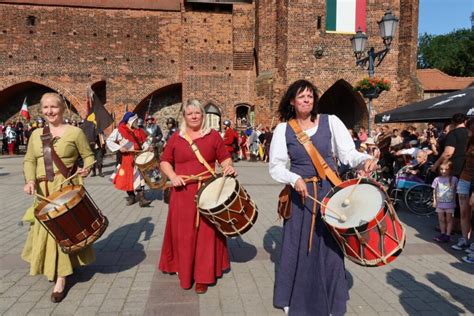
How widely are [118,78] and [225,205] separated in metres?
20.6

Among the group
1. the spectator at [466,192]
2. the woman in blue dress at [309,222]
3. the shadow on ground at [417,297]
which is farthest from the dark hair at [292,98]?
the spectator at [466,192]

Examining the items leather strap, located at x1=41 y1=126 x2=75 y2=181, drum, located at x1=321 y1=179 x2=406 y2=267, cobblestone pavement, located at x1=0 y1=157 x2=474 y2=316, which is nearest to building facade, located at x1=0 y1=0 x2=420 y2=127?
cobblestone pavement, located at x1=0 y1=157 x2=474 y2=316

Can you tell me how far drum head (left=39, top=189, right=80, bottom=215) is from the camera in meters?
2.99

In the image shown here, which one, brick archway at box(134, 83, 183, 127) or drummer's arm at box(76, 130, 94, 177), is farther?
brick archway at box(134, 83, 183, 127)

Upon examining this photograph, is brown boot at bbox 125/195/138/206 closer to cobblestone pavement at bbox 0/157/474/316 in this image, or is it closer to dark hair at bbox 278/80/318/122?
cobblestone pavement at bbox 0/157/474/316

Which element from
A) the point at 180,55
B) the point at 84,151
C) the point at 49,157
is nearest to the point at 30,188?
the point at 49,157

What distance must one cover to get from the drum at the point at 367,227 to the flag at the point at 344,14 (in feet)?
60.8

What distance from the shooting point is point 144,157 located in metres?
6.77

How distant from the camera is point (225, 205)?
10.1 ft

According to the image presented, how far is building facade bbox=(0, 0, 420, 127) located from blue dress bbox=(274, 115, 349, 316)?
55.5 feet

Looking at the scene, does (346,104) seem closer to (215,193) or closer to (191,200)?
(191,200)

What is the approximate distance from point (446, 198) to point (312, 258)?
350cm

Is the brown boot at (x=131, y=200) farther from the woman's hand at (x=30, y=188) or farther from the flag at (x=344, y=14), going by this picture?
the flag at (x=344, y=14)

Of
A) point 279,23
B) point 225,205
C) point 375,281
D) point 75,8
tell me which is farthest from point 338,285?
point 75,8
